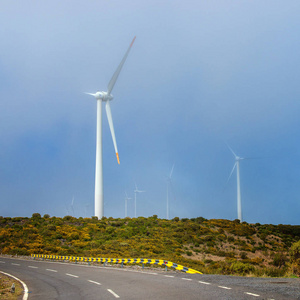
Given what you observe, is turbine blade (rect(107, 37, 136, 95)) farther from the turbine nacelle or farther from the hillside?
the hillside

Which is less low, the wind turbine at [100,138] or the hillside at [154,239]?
the wind turbine at [100,138]

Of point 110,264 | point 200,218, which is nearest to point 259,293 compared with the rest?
point 110,264

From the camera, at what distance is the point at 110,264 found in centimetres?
3231

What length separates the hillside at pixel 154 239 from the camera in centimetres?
4303

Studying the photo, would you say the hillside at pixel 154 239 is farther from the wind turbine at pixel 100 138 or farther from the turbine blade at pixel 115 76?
the turbine blade at pixel 115 76

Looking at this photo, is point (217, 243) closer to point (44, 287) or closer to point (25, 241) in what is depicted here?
point (25, 241)

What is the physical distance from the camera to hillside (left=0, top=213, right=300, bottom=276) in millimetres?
43031

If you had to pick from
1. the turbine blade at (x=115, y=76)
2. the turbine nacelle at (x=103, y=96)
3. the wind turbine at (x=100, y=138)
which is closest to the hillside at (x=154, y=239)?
the wind turbine at (x=100, y=138)

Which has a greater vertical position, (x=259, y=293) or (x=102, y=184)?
(x=102, y=184)

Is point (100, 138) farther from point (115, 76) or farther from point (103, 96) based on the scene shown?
point (115, 76)

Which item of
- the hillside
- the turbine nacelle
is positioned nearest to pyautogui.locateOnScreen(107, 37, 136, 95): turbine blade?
the turbine nacelle

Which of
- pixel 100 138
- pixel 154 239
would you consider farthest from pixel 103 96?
pixel 154 239

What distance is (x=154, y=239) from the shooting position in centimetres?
5162

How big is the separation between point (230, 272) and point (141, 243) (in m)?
23.0
